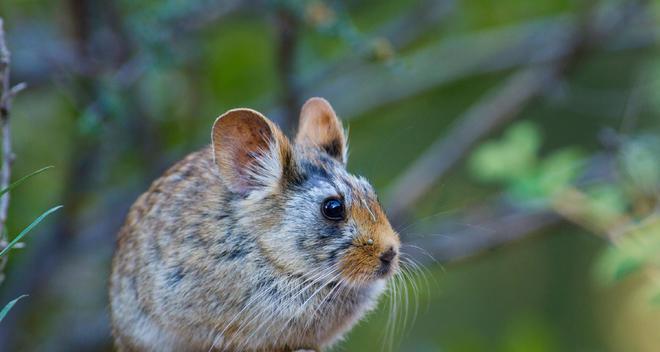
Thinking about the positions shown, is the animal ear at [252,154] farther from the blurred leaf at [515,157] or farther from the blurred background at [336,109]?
the blurred leaf at [515,157]

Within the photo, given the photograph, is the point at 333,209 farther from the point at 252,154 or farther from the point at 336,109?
the point at 336,109

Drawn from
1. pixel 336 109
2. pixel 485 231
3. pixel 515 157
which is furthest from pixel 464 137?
pixel 515 157

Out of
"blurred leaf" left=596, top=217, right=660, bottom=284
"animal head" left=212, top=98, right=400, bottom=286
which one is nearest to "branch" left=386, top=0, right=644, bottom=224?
"blurred leaf" left=596, top=217, right=660, bottom=284

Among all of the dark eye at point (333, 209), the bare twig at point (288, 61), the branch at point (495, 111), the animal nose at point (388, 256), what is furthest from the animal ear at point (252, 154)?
the branch at point (495, 111)

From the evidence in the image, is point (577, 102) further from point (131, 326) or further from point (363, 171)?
point (131, 326)

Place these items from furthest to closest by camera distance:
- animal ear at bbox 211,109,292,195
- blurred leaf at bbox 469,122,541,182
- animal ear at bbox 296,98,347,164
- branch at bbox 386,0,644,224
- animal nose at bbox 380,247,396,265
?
branch at bbox 386,0,644,224, blurred leaf at bbox 469,122,541,182, animal ear at bbox 296,98,347,164, animal ear at bbox 211,109,292,195, animal nose at bbox 380,247,396,265

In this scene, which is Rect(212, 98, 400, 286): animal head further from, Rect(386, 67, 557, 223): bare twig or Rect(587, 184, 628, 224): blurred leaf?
Rect(386, 67, 557, 223): bare twig
